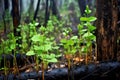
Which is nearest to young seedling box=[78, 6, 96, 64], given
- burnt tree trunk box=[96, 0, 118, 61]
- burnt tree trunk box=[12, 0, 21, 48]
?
burnt tree trunk box=[96, 0, 118, 61]

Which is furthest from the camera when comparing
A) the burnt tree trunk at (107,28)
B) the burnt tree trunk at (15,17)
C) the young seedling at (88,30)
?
the burnt tree trunk at (15,17)


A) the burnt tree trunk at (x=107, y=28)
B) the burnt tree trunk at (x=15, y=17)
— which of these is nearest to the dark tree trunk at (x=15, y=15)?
the burnt tree trunk at (x=15, y=17)

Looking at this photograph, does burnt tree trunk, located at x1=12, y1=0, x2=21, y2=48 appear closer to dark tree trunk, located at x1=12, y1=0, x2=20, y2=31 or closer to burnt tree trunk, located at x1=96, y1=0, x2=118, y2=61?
dark tree trunk, located at x1=12, y1=0, x2=20, y2=31

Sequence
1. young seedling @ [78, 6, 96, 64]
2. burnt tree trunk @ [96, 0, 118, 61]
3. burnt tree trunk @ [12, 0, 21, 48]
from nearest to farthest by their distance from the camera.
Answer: young seedling @ [78, 6, 96, 64], burnt tree trunk @ [96, 0, 118, 61], burnt tree trunk @ [12, 0, 21, 48]

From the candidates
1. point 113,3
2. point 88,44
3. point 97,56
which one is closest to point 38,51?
point 88,44

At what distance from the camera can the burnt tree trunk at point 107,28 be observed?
361 cm

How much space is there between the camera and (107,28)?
11.9 feet

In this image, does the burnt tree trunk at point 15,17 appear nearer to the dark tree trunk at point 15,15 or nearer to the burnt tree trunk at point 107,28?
the dark tree trunk at point 15,15

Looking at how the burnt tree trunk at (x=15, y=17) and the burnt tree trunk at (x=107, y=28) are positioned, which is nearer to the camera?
the burnt tree trunk at (x=107, y=28)

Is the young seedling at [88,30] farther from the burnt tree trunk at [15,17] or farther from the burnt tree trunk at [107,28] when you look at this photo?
the burnt tree trunk at [15,17]

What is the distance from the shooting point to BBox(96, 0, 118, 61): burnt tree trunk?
361 cm

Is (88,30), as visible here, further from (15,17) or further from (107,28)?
(15,17)

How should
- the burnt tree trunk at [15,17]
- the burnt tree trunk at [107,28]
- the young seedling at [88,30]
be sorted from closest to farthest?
the young seedling at [88,30], the burnt tree trunk at [107,28], the burnt tree trunk at [15,17]

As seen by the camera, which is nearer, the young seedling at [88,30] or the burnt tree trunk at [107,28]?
the young seedling at [88,30]
